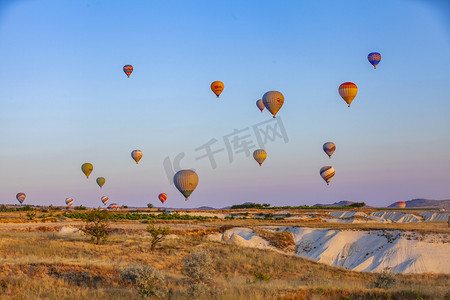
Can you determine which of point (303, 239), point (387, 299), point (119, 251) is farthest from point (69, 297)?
point (303, 239)

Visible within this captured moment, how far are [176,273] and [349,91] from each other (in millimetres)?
51247

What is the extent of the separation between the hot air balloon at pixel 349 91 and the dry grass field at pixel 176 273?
28.2 meters

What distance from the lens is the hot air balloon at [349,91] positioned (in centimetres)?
6962

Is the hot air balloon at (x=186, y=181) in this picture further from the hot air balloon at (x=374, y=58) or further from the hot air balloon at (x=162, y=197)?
the hot air balloon at (x=162, y=197)

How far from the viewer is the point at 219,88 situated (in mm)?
77625

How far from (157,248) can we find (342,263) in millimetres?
21523

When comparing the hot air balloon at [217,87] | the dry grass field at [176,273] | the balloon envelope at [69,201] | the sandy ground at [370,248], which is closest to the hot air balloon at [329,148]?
the hot air balloon at [217,87]

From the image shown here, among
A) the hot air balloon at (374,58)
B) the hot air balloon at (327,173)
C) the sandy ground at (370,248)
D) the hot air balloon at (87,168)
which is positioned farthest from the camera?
the hot air balloon at (87,168)

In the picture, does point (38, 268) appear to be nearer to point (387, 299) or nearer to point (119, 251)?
point (119, 251)

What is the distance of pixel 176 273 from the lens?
28.8 metres

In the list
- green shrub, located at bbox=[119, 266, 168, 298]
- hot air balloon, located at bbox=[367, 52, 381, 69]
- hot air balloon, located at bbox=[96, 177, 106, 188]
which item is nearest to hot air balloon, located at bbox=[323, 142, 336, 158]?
hot air balloon, located at bbox=[367, 52, 381, 69]

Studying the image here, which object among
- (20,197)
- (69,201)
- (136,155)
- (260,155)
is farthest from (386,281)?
(20,197)

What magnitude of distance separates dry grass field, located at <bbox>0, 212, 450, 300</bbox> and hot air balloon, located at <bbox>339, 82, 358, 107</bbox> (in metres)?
28.2

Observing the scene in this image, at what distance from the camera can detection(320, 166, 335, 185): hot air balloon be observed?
311 ft
